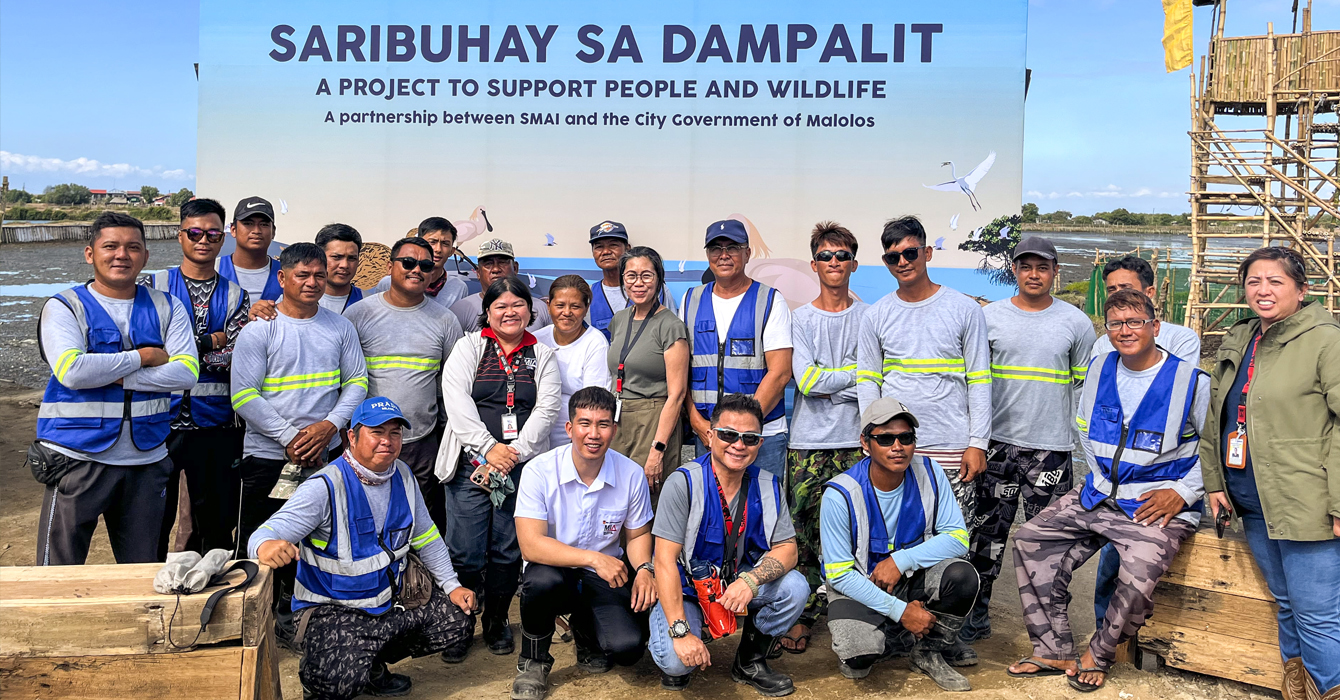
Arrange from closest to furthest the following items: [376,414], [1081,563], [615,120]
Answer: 1. [376,414]
2. [1081,563]
3. [615,120]

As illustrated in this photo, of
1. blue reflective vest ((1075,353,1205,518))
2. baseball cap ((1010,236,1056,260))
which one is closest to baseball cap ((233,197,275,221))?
baseball cap ((1010,236,1056,260))

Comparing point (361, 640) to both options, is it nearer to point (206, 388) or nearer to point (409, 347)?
point (409, 347)

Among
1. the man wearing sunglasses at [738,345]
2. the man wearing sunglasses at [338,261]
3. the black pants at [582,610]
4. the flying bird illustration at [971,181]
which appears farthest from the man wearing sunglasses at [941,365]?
the man wearing sunglasses at [338,261]

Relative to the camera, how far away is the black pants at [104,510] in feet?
11.7

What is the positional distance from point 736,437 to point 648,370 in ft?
2.32

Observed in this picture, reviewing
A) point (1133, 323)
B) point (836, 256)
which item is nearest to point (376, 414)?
point (836, 256)

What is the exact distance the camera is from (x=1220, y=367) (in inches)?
142

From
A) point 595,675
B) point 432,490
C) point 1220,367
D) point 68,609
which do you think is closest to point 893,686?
point 595,675

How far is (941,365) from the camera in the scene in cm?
397

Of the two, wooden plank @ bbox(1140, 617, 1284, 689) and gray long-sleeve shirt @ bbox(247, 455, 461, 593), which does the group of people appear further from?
wooden plank @ bbox(1140, 617, 1284, 689)

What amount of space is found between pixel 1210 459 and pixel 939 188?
8.22 ft

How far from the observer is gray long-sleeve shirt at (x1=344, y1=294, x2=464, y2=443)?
421cm

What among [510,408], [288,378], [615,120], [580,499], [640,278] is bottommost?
[580,499]

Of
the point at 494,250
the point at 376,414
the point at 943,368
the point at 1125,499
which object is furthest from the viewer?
the point at 494,250
